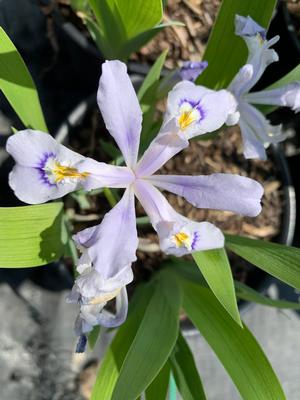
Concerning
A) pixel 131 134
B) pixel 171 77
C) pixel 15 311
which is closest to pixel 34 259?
pixel 131 134

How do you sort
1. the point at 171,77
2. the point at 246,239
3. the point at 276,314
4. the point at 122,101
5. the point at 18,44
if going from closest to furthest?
the point at 122,101 → the point at 246,239 → the point at 171,77 → the point at 18,44 → the point at 276,314

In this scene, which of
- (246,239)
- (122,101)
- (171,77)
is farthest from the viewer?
(171,77)

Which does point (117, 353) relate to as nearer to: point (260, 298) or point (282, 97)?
point (260, 298)

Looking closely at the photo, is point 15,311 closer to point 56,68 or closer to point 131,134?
point 56,68

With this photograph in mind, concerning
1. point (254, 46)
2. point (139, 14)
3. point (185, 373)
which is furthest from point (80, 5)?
point (185, 373)

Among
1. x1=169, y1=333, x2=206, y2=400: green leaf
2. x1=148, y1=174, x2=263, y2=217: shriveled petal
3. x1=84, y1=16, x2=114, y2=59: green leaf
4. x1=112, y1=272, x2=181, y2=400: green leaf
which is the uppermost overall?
x1=84, y1=16, x2=114, y2=59: green leaf

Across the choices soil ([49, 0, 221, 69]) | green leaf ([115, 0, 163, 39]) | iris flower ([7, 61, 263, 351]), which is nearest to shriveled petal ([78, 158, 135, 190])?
iris flower ([7, 61, 263, 351])

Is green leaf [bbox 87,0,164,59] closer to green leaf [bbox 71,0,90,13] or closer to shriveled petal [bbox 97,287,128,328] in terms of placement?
green leaf [bbox 71,0,90,13]
